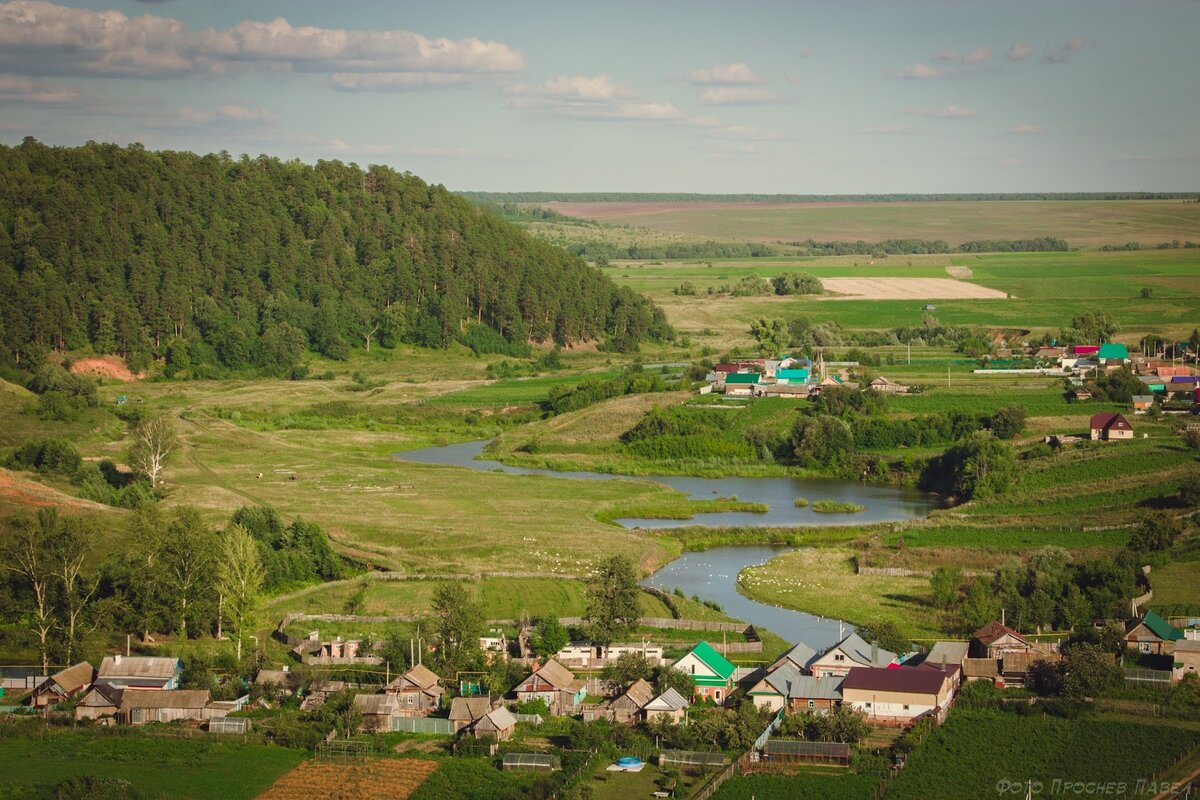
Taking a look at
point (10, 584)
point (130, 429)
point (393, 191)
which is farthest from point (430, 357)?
point (10, 584)

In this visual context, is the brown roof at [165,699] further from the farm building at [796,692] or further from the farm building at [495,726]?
the farm building at [796,692]

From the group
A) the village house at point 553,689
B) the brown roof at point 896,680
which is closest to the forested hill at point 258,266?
the village house at point 553,689

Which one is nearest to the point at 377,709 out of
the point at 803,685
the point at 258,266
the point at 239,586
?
the point at 239,586

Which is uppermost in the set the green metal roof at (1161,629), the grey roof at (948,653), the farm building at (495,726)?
the green metal roof at (1161,629)

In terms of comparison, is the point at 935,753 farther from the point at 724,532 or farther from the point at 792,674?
the point at 724,532

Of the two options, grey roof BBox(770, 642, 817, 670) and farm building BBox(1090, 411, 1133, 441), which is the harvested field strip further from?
farm building BBox(1090, 411, 1133, 441)
